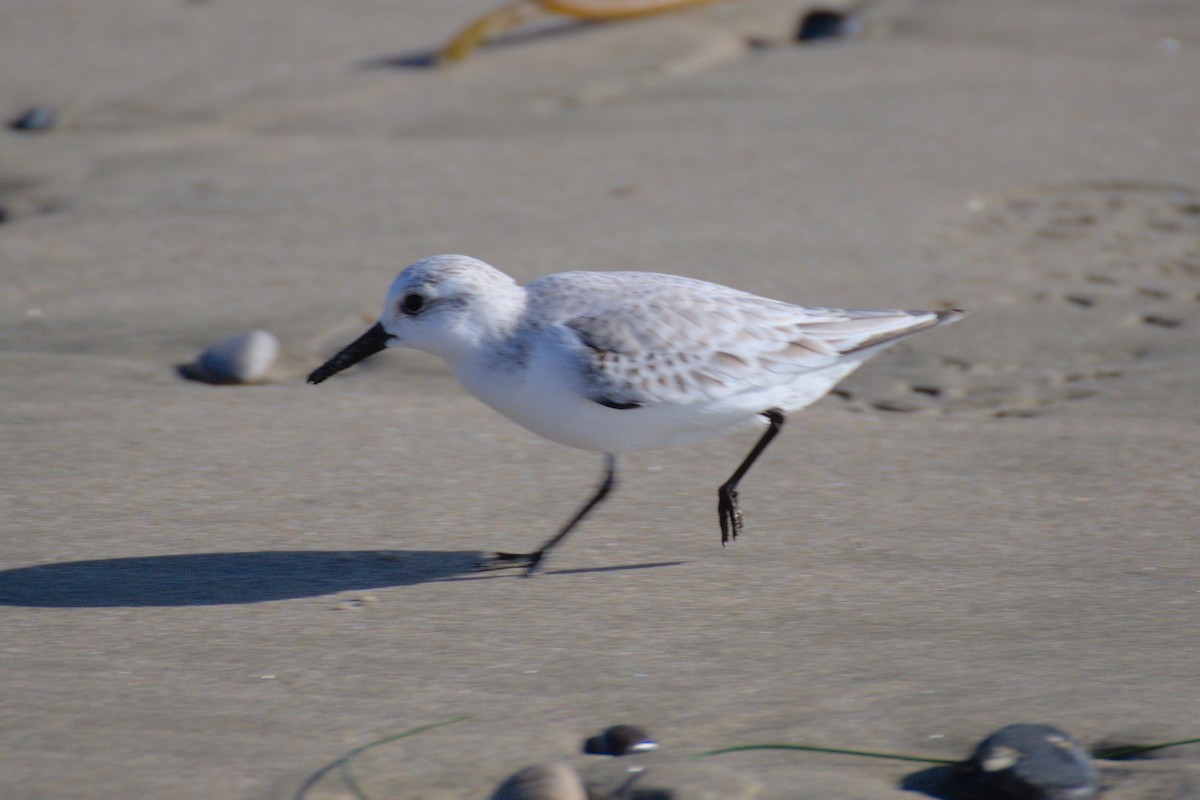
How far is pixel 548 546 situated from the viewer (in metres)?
3.21

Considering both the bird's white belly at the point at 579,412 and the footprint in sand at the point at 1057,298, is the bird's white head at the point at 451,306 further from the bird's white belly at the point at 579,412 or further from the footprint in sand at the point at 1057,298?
the footprint in sand at the point at 1057,298

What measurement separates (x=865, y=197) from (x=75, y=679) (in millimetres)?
3850

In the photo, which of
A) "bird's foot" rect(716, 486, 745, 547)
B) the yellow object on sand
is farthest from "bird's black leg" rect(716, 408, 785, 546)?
the yellow object on sand

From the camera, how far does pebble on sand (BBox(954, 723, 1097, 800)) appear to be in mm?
2195

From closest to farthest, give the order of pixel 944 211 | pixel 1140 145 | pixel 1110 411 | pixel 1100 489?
pixel 1100 489
pixel 1110 411
pixel 944 211
pixel 1140 145

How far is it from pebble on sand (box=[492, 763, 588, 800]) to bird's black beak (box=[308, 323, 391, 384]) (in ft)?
4.48

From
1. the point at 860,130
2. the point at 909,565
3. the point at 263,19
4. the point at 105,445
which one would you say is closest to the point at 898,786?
the point at 909,565

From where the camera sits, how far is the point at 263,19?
24.7 feet

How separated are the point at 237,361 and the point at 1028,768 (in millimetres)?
2747

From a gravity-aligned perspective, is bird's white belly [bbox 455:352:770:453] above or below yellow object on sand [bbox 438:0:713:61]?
below

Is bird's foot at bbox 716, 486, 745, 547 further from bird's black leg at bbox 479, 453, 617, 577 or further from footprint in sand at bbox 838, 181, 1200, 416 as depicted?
footprint in sand at bbox 838, 181, 1200, 416

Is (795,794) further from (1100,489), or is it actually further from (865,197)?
(865,197)

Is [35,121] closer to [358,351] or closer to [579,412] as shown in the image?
[358,351]

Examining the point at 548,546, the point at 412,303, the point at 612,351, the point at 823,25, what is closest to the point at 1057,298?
the point at 612,351
